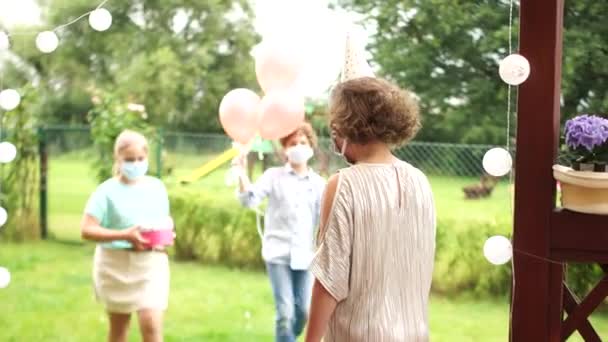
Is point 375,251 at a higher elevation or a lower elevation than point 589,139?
lower

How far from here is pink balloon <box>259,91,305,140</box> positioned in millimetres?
2896

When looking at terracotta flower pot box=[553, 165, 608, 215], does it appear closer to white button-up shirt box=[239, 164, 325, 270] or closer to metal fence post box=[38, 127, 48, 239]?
white button-up shirt box=[239, 164, 325, 270]

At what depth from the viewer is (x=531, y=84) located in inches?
87.0

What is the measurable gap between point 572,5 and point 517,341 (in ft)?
5.96

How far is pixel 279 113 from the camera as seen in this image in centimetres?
290

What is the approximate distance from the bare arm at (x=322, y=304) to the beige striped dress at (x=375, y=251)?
14mm

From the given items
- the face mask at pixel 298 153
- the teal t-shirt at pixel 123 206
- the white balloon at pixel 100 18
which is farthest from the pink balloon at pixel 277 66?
the teal t-shirt at pixel 123 206

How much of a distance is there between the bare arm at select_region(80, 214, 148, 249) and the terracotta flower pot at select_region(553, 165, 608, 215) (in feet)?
4.95

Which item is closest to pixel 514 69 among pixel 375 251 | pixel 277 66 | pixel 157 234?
pixel 375 251

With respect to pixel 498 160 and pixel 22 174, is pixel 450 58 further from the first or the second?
pixel 22 174

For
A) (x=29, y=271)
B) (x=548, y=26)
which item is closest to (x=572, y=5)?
(x=548, y=26)

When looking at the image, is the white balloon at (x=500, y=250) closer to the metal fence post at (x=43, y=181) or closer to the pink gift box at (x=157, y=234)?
the pink gift box at (x=157, y=234)

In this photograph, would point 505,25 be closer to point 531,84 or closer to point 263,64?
point 263,64

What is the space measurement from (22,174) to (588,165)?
4005 millimetres
